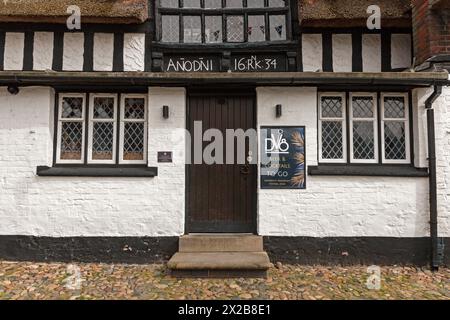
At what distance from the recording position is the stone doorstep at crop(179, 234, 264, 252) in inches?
195

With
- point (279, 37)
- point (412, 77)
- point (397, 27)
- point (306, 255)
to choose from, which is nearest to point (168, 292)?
point (306, 255)

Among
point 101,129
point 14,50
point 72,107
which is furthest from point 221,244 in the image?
point 14,50

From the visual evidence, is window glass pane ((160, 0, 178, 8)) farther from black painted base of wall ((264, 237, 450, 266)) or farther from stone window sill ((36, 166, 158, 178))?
black painted base of wall ((264, 237, 450, 266))

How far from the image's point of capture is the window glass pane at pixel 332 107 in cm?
535

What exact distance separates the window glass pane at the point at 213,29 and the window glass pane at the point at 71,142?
2.82 metres

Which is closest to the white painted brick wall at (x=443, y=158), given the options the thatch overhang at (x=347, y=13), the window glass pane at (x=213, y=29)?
the thatch overhang at (x=347, y=13)

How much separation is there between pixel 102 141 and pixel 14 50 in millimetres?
2301

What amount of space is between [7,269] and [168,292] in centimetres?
279

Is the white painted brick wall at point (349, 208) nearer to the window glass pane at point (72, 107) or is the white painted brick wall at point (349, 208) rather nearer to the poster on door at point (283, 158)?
the poster on door at point (283, 158)

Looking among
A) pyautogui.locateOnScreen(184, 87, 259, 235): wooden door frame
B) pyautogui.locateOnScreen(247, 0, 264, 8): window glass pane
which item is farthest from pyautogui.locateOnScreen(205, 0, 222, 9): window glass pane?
pyautogui.locateOnScreen(184, 87, 259, 235): wooden door frame

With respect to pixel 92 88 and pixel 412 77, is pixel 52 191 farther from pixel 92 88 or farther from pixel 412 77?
pixel 412 77

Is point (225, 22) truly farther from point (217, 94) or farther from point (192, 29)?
point (217, 94)

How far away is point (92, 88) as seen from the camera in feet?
17.5

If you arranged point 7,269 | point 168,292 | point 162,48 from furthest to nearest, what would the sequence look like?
point 162,48
point 7,269
point 168,292
